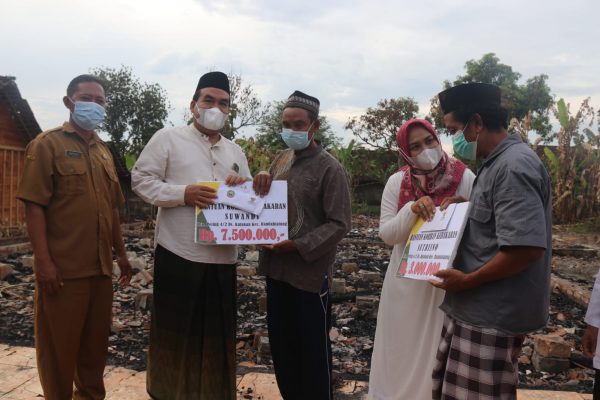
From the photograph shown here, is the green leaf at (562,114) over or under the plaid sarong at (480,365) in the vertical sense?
over

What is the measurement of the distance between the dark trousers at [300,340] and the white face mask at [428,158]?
912 millimetres

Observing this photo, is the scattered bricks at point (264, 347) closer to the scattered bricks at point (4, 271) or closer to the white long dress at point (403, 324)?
the white long dress at point (403, 324)

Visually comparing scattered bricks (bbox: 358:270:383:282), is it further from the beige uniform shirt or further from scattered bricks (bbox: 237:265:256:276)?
the beige uniform shirt

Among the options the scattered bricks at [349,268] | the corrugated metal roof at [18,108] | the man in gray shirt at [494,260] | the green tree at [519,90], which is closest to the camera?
the man in gray shirt at [494,260]

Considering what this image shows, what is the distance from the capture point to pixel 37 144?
9.14ft

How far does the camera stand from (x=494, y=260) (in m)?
1.89

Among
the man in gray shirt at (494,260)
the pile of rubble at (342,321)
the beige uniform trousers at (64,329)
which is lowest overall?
the pile of rubble at (342,321)

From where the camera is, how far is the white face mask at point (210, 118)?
2920 millimetres

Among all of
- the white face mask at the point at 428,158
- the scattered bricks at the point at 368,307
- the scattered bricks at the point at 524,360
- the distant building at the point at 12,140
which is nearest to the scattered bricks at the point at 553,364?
the scattered bricks at the point at 524,360

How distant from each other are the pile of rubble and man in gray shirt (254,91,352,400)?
110cm

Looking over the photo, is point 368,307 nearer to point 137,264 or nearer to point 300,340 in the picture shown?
point 300,340

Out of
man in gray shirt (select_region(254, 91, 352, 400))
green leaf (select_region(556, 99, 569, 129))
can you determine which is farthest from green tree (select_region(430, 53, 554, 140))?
man in gray shirt (select_region(254, 91, 352, 400))

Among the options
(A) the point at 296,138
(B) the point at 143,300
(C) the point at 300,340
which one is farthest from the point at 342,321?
(A) the point at 296,138

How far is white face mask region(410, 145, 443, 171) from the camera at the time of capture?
8.05ft
